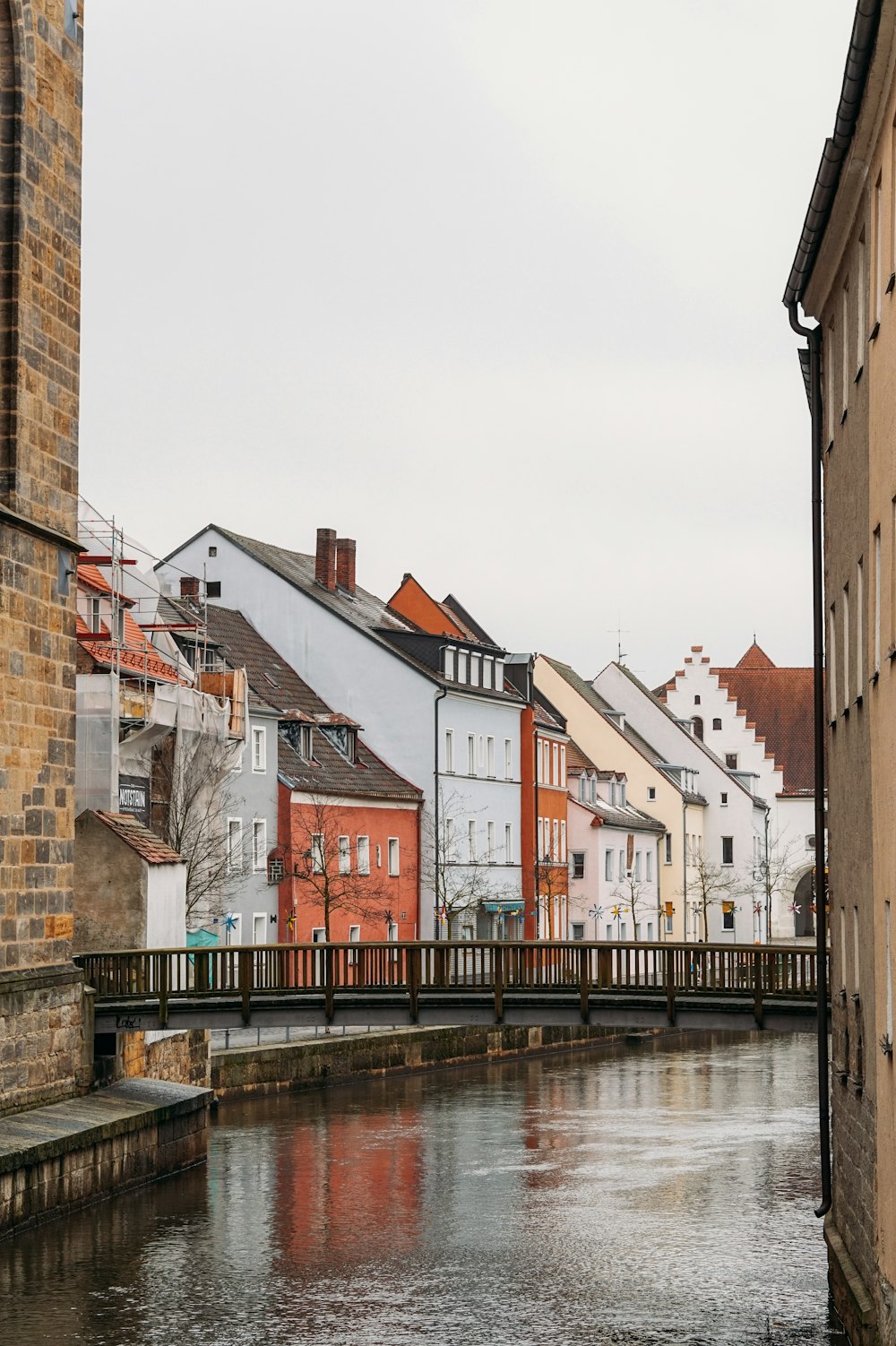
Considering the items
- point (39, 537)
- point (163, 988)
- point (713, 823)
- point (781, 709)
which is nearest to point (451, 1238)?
point (163, 988)

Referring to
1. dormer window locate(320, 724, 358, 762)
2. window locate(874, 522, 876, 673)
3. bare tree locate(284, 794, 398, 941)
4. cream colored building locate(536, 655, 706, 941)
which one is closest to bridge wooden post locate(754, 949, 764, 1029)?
window locate(874, 522, 876, 673)

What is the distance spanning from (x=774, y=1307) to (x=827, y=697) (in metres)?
6.01

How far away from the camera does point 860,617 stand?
55.7 ft

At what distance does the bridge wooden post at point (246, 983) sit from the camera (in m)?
30.1

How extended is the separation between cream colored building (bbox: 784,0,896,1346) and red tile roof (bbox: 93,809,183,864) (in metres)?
14.2

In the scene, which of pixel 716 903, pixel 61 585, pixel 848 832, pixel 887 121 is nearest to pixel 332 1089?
pixel 61 585

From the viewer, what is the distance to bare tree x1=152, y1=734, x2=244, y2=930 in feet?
143

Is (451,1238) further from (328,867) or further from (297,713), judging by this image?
(297,713)

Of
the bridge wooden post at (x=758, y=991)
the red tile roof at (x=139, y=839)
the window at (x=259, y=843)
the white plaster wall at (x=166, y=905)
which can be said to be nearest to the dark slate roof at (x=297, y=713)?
the window at (x=259, y=843)

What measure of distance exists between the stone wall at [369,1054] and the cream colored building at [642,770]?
88.0ft

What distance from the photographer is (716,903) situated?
9244 centimetres

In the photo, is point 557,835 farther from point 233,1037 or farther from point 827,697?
point 827,697

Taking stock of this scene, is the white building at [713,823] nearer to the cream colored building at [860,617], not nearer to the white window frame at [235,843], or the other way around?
the white window frame at [235,843]

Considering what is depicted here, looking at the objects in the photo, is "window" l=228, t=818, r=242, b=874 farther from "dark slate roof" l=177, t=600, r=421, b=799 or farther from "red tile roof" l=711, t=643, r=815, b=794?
"red tile roof" l=711, t=643, r=815, b=794
